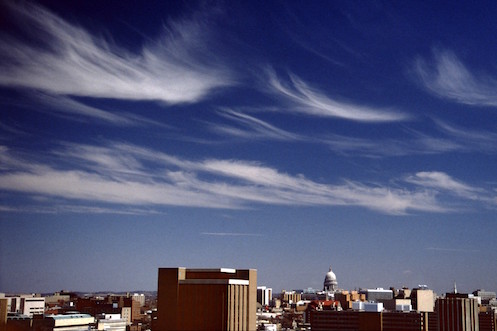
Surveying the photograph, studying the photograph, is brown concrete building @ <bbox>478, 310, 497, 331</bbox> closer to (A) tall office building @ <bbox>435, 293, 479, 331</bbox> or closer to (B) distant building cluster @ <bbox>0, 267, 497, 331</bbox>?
(B) distant building cluster @ <bbox>0, 267, 497, 331</bbox>

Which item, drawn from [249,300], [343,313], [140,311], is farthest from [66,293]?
[249,300]

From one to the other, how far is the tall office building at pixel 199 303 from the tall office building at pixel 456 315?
4983 cm

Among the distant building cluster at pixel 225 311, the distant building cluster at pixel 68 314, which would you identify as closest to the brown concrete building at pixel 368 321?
the distant building cluster at pixel 225 311

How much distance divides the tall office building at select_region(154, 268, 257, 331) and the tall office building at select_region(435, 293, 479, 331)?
4983 cm

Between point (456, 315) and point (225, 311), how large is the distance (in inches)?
2054

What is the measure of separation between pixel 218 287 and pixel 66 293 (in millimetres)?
104760

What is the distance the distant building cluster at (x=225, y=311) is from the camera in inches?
1591

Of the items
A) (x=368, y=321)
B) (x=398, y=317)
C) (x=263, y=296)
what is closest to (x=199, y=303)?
(x=368, y=321)

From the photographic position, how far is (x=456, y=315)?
82.7 metres

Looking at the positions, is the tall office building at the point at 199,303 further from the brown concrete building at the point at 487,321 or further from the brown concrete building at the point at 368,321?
the brown concrete building at the point at 487,321

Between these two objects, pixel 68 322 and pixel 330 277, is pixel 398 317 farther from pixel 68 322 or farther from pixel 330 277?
pixel 330 277

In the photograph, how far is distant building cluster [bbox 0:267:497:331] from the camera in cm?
4041

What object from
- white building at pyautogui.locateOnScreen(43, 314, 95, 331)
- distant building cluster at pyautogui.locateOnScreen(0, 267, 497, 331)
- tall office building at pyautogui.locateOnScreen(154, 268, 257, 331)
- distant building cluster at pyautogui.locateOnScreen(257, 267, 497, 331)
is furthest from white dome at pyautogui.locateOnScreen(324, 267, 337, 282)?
tall office building at pyautogui.locateOnScreen(154, 268, 257, 331)

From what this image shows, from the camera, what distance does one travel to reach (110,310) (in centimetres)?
10244
